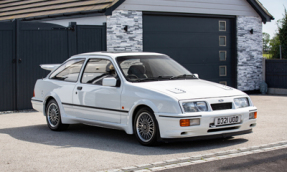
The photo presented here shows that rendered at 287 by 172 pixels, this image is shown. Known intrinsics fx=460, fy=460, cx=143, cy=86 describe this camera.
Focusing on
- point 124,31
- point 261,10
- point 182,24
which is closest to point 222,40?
point 182,24

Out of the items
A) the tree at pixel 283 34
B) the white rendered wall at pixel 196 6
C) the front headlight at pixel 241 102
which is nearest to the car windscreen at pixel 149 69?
the front headlight at pixel 241 102

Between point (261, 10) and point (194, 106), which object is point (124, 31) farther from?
point (194, 106)

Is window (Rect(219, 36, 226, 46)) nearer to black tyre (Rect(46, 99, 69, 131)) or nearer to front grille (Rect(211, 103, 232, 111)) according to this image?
black tyre (Rect(46, 99, 69, 131))

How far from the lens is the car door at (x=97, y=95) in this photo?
7879 millimetres

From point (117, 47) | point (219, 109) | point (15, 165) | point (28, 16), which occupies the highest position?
point (28, 16)

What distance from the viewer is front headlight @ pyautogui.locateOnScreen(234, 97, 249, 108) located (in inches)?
293

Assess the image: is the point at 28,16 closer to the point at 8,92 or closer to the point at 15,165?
the point at 8,92

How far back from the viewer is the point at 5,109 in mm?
12617

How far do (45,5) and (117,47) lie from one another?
13.4ft

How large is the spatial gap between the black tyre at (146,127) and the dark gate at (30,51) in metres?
6.26

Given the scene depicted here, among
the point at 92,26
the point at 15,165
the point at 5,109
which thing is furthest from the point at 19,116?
the point at 15,165

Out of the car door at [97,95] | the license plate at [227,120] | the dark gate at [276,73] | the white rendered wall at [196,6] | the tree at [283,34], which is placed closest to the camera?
the license plate at [227,120]

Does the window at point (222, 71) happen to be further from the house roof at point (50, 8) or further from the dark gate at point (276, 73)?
the house roof at point (50, 8)

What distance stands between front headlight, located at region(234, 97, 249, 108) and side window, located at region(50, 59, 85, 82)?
125 inches
